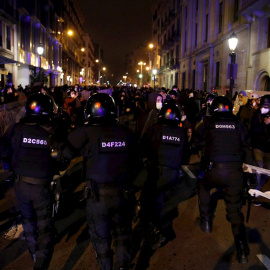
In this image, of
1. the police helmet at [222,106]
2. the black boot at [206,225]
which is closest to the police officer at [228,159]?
the police helmet at [222,106]

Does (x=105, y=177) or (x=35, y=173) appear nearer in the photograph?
(x=105, y=177)

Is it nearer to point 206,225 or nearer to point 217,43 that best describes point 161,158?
point 206,225

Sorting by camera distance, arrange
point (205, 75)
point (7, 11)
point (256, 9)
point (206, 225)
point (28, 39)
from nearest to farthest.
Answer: point (206, 225)
point (256, 9)
point (7, 11)
point (205, 75)
point (28, 39)

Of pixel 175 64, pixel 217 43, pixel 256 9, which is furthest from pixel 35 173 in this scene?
pixel 175 64

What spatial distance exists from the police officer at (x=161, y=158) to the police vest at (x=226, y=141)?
1.37 feet

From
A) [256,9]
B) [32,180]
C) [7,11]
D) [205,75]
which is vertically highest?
[7,11]

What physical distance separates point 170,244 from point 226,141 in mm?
1585

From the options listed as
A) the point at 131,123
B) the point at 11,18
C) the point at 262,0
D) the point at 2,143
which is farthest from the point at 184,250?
the point at 11,18

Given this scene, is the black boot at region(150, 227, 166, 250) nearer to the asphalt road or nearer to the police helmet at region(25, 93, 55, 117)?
the asphalt road

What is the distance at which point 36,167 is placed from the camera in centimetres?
357

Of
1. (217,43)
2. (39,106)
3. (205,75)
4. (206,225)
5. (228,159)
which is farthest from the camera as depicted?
(205,75)

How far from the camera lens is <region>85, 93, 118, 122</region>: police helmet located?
333cm

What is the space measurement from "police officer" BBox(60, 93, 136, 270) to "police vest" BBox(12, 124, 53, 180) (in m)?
0.39

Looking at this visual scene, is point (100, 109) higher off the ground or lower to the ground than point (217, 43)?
lower
